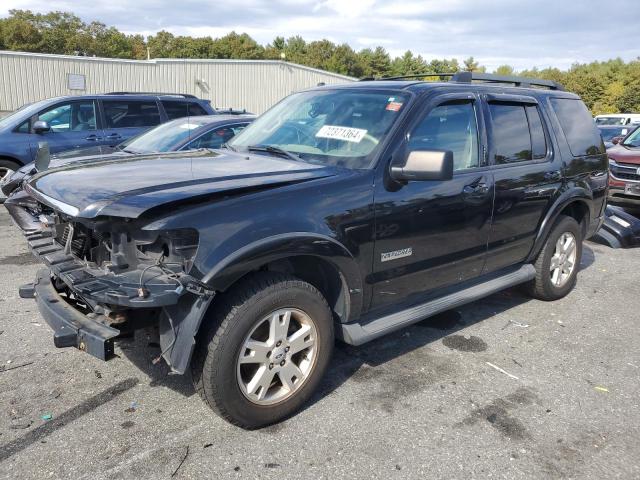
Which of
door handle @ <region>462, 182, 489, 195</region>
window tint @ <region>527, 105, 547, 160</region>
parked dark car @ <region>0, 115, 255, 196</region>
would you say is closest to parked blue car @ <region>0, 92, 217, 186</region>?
parked dark car @ <region>0, 115, 255, 196</region>

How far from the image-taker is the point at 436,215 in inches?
141

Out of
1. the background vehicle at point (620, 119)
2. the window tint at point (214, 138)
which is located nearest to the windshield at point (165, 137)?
the window tint at point (214, 138)

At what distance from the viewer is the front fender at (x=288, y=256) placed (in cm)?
259

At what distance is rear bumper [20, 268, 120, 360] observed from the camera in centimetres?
258

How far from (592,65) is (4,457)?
90391 millimetres

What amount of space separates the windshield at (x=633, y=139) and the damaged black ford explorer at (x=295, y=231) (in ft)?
21.5

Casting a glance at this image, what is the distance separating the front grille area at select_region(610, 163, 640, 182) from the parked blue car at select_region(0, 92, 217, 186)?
7885mm

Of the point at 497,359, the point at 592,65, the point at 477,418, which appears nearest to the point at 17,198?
the point at 477,418

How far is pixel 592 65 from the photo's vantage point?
78.5m

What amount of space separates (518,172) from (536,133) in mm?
565

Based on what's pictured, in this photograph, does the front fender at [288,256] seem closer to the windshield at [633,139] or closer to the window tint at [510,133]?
the window tint at [510,133]

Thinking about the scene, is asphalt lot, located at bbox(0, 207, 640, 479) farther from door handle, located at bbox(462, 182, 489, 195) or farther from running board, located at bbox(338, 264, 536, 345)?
door handle, located at bbox(462, 182, 489, 195)

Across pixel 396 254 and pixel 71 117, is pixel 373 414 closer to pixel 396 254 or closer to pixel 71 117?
pixel 396 254

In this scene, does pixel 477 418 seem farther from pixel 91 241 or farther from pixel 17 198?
pixel 17 198
